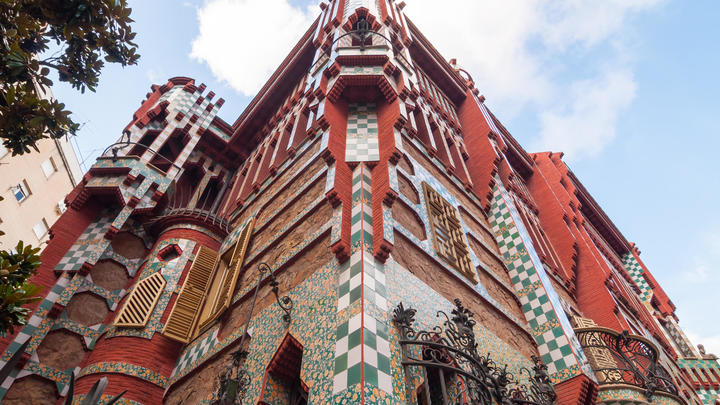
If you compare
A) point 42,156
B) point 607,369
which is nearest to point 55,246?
point 607,369

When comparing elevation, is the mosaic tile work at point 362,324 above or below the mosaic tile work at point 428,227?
below

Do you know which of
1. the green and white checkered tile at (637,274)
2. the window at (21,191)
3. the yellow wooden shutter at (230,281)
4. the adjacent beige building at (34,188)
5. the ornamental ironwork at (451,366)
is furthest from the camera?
the window at (21,191)

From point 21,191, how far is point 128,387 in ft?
57.8

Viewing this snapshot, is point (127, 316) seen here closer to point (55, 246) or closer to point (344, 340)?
point (55, 246)

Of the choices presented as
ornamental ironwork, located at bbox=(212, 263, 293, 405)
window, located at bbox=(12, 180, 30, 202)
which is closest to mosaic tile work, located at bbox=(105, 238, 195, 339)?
ornamental ironwork, located at bbox=(212, 263, 293, 405)

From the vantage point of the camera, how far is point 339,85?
7.71 metres

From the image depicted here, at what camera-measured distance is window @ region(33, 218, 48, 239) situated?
21.6 metres

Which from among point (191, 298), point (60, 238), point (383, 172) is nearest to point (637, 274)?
point (383, 172)

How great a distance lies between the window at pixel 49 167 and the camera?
21745 mm

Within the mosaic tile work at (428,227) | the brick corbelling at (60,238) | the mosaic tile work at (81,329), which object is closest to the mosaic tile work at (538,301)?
the mosaic tile work at (428,227)

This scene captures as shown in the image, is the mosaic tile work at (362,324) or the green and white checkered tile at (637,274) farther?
the green and white checkered tile at (637,274)

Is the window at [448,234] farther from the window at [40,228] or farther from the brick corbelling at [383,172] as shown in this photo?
the window at [40,228]

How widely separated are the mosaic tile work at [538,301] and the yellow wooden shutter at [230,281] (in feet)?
15.0

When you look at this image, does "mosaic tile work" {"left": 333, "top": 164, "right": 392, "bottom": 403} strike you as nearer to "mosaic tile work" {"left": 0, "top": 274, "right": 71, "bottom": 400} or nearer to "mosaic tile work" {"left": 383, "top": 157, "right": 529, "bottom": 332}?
"mosaic tile work" {"left": 383, "top": 157, "right": 529, "bottom": 332}
